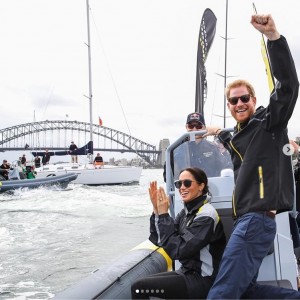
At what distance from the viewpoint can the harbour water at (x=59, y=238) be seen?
224 inches

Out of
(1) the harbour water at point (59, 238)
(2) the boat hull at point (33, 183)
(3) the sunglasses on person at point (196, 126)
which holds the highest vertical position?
(3) the sunglasses on person at point (196, 126)

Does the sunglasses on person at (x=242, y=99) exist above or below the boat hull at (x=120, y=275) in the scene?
above

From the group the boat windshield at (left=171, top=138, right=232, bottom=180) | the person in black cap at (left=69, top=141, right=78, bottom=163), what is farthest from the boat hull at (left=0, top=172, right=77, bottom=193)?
the boat windshield at (left=171, top=138, right=232, bottom=180)

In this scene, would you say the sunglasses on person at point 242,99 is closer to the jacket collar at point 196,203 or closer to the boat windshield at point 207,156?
the jacket collar at point 196,203

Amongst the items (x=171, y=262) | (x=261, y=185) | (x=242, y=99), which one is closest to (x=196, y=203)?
(x=261, y=185)

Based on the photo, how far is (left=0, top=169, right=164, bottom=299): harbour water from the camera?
5.70m

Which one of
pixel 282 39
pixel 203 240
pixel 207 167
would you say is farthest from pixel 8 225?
pixel 282 39

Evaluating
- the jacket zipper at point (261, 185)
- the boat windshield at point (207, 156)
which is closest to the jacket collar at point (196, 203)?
the jacket zipper at point (261, 185)

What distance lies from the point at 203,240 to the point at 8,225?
9.30 m

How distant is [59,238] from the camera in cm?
879

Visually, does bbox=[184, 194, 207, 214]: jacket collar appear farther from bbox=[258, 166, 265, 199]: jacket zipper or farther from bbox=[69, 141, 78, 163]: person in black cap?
bbox=[69, 141, 78, 163]: person in black cap

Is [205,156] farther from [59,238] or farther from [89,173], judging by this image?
[89,173]

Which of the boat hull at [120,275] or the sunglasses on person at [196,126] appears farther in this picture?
the sunglasses on person at [196,126]

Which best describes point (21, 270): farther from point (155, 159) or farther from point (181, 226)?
point (155, 159)
